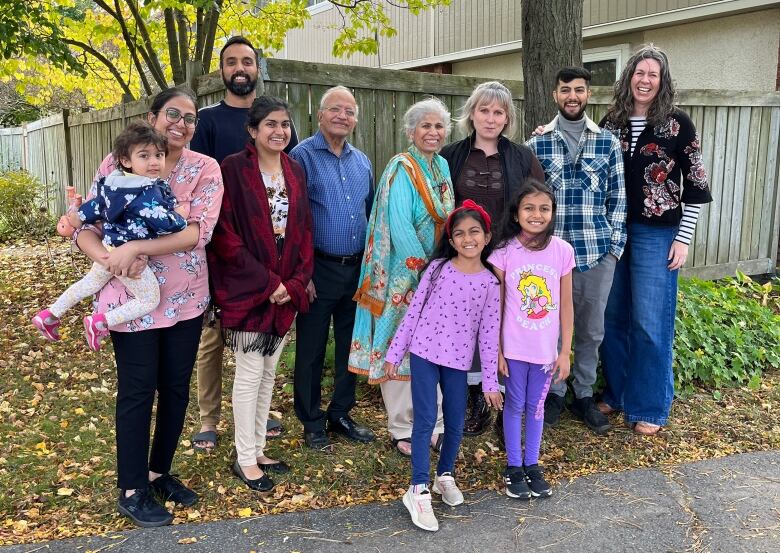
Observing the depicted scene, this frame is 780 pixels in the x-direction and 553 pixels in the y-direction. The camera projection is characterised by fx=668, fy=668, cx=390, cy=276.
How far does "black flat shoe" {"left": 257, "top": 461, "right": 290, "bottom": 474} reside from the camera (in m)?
3.71

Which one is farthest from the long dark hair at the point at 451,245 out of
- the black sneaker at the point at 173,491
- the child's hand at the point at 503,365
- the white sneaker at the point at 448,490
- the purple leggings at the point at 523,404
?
the black sneaker at the point at 173,491

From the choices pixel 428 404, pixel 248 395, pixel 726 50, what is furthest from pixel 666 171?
pixel 726 50

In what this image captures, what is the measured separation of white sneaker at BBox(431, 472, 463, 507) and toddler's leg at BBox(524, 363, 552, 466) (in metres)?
0.45

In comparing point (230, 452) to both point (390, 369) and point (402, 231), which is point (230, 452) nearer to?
point (390, 369)

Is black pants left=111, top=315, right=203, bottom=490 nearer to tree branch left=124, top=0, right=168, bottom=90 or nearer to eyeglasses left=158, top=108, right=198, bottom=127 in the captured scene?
eyeglasses left=158, top=108, right=198, bottom=127

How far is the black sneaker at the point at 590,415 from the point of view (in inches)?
170

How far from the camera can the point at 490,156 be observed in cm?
386

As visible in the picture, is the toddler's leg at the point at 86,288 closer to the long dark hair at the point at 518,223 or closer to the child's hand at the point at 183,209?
the child's hand at the point at 183,209

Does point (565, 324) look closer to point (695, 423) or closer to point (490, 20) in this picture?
point (695, 423)

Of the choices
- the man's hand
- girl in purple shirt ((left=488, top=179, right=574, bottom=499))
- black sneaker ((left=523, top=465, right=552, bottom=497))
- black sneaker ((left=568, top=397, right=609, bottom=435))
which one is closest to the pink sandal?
the man's hand

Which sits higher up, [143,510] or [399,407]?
[399,407]

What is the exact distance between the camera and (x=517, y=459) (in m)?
3.62

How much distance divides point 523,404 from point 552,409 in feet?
2.55

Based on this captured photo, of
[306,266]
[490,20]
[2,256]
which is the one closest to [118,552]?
[306,266]
